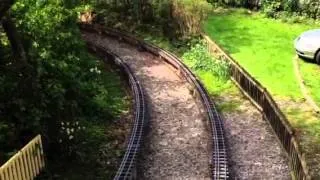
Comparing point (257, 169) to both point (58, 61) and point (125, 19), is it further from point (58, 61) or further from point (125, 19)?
point (125, 19)

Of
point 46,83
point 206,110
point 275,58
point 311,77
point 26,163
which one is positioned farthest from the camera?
point 275,58

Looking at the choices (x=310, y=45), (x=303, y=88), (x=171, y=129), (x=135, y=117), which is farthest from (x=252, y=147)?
(x=310, y=45)

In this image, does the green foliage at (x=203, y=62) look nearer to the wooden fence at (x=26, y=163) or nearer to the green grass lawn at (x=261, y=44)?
the green grass lawn at (x=261, y=44)

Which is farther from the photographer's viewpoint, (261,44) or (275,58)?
(261,44)

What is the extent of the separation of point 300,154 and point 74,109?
5.23 meters

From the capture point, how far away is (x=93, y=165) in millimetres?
11789

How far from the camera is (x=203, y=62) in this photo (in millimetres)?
Result: 18969

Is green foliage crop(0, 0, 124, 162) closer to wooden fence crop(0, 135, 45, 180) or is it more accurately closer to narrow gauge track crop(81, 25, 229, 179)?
wooden fence crop(0, 135, 45, 180)

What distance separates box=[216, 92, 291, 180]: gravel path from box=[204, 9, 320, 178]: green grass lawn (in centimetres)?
69

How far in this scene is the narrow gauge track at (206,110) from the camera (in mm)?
11172

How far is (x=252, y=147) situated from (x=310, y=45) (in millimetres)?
6366

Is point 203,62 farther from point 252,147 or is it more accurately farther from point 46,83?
point 46,83

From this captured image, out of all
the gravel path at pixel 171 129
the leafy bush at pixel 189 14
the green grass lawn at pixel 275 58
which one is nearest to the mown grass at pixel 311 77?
the green grass lawn at pixel 275 58

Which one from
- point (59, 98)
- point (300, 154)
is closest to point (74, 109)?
point (59, 98)
